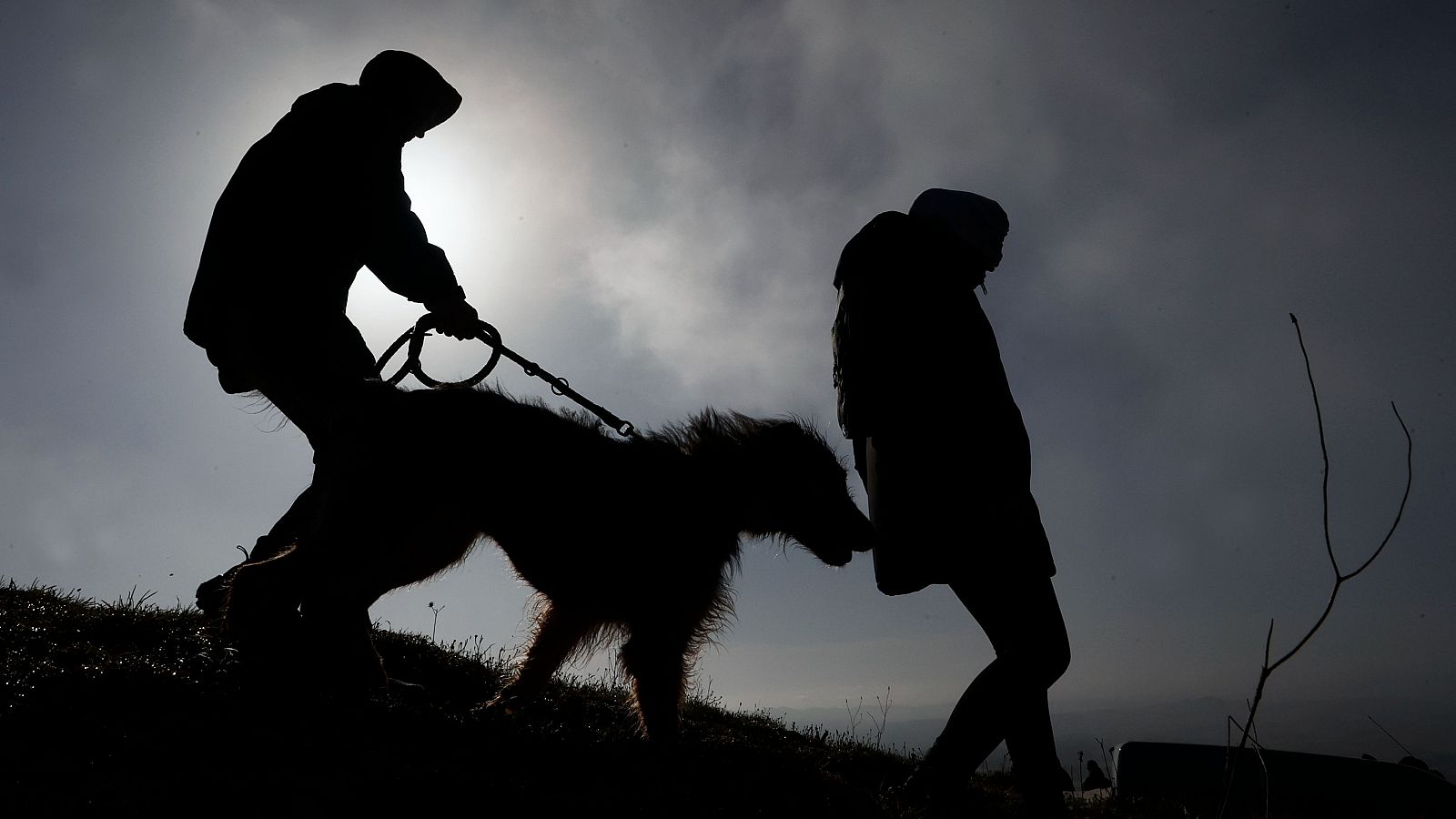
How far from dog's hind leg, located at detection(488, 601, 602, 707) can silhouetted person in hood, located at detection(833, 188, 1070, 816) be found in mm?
2039

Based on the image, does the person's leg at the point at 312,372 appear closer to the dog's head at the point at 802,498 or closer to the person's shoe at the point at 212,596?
the person's shoe at the point at 212,596

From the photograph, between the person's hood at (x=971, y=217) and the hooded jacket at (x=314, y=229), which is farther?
the person's hood at (x=971, y=217)

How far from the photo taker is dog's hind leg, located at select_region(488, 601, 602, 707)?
4.55 m

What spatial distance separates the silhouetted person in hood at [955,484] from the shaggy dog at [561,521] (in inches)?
46.7

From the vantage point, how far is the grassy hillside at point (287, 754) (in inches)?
80.2

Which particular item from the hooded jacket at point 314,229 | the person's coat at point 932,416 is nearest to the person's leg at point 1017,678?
the person's coat at point 932,416

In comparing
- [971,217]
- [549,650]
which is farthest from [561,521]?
[971,217]

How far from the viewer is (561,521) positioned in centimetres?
380

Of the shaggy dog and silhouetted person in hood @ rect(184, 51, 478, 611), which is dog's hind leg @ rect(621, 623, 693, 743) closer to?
the shaggy dog

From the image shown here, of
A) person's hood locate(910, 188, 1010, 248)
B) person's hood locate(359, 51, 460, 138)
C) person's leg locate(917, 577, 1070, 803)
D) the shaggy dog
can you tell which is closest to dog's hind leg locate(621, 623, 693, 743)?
the shaggy dog

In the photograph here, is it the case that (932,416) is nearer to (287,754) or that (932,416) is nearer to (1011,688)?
(1011,688)

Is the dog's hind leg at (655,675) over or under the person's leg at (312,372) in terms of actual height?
under

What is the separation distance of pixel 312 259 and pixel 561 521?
5.08 ft

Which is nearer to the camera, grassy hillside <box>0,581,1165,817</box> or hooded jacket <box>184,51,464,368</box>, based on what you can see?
grassy hillside <box>0,581,1165,817</box>
